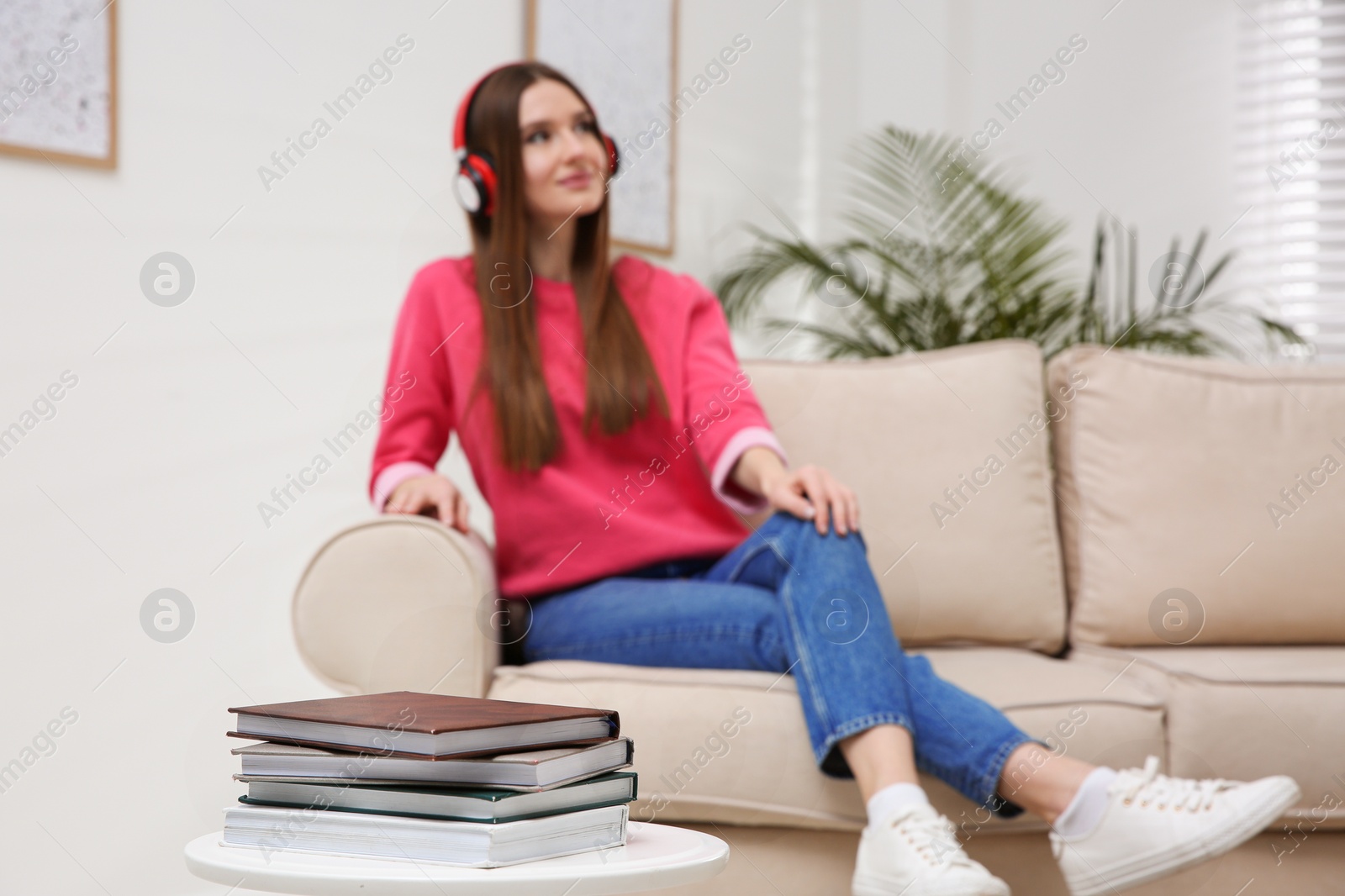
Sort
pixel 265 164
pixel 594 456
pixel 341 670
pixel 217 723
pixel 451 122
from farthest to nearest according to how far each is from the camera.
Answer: pixel 451 122, pixel 265 164, pixel 217 723, pixel 594 456, pixel 341 670

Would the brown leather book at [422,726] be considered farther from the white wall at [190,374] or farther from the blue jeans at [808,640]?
the white wall at [190,374]

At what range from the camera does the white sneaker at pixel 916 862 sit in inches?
39.1

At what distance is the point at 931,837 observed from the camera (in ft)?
3.38

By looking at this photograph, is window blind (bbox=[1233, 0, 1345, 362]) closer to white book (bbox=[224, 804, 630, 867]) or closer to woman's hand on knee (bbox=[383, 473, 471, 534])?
woman's hand on knee (bbox=[383, 473, 471, 534])

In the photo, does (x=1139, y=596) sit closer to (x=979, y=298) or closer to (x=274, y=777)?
(x=979, y=298)

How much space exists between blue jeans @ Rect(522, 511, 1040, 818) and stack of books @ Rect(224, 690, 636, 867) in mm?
558

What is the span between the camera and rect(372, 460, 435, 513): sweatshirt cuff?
1.43 metres

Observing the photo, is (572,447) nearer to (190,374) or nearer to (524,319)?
(524,319)

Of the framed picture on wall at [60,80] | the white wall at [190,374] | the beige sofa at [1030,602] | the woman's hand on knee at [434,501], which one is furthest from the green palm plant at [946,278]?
the framed picture on wall at [60,80]

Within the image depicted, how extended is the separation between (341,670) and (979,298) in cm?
177

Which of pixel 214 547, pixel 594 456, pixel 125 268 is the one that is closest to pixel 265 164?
pixel 125 268

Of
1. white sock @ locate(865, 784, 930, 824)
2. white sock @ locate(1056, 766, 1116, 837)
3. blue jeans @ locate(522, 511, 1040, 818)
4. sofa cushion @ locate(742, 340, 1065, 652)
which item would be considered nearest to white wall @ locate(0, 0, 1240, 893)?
blue jeans @ locate(522, 511, 1040, 818)

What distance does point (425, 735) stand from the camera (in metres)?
0.59

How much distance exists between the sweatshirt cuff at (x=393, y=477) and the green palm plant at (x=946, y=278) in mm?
1217
